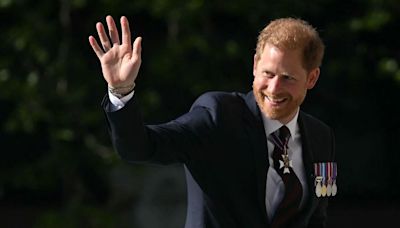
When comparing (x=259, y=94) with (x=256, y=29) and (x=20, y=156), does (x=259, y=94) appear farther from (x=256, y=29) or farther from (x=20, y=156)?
(x=20, y=156)

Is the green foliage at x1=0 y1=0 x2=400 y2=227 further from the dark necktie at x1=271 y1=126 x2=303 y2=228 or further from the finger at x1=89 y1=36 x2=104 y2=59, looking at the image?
the finger at x1=89 y1=36 x2=104 y2=59

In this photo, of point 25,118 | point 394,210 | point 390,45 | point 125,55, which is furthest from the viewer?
point 394,210

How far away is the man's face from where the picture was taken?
318 centimetres

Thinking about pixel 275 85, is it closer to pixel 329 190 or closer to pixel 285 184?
pixel 285 184

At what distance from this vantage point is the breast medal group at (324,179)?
3.43 m

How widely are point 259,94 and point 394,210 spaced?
17.9ft

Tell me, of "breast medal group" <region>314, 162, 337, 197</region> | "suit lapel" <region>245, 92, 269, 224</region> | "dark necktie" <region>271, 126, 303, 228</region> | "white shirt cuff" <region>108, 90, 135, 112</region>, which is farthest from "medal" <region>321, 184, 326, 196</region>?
"white shirt cuff" <region>108, 90, 135, 112</region>

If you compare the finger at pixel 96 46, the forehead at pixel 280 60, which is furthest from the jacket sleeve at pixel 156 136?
the forehead at pixel 280 60

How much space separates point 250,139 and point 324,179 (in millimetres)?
342

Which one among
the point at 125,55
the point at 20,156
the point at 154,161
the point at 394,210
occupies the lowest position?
the point at 394,210

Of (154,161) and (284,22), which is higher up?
(284,22)

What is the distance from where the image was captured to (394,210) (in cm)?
842

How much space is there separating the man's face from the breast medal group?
0.28 m

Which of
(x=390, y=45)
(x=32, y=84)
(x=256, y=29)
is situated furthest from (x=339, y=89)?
(x=32, y=84)
